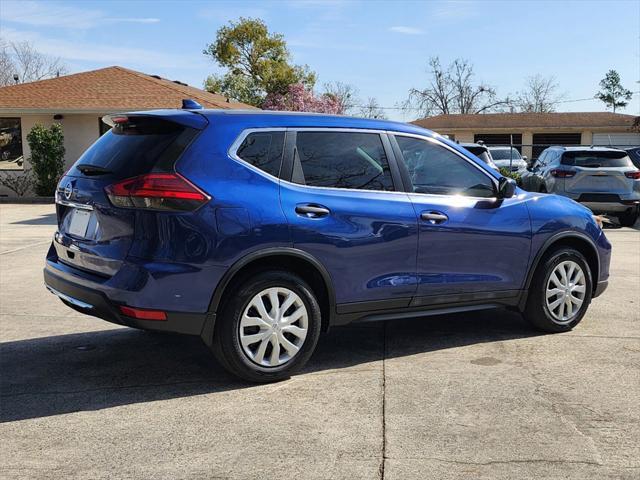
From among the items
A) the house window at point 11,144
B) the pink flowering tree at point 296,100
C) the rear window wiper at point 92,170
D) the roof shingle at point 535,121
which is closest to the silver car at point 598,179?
the rear window wiper at point 92,170

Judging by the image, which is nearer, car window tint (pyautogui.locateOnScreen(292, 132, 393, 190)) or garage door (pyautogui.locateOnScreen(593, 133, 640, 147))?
car window tint (pyautogui.locateOnScreen(292, 132, 393, 190))

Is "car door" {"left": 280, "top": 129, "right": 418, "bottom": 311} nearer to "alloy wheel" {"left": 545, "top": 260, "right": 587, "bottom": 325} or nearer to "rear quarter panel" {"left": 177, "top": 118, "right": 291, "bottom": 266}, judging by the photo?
"rear quarter panel" {"left": 177, "top": 118, "right": 291, "bottom": 266}

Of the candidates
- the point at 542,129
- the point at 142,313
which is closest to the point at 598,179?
the point at 142,313

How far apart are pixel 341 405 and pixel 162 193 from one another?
1.70m

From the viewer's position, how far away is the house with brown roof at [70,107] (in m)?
21.8

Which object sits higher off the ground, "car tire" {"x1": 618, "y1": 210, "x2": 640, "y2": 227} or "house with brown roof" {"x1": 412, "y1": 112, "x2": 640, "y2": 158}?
"house with brown roof" {"x1": 412, "y1": 112, "x2": 640, "y2": 158}

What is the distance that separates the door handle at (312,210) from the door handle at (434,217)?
31.9 inches

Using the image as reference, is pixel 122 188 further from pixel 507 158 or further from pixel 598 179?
pixel 507 158

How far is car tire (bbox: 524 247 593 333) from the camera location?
228 inches

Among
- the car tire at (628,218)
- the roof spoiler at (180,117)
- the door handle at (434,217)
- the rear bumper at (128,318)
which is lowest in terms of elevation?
the car tire at (628,218)

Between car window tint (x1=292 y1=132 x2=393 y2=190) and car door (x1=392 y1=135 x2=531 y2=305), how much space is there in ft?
0.65

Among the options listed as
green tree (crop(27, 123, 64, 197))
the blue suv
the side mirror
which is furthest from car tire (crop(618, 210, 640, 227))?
green tree (crop(27, 123, 64, 197))

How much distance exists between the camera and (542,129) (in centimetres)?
4044

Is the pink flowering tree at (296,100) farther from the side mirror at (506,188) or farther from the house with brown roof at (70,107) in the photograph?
the side mirror at (506,188)
